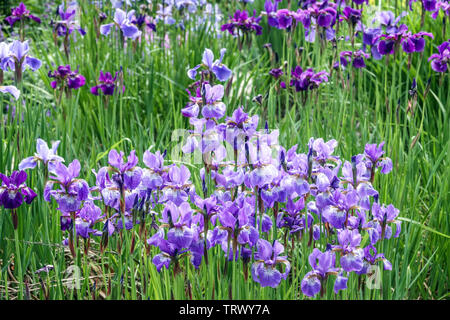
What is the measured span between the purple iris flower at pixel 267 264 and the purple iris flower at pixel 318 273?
79mm

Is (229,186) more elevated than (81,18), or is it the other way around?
(81,18)

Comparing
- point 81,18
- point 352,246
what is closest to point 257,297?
point 352,246

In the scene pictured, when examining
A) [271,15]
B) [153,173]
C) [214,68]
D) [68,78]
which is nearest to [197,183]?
[214,68]

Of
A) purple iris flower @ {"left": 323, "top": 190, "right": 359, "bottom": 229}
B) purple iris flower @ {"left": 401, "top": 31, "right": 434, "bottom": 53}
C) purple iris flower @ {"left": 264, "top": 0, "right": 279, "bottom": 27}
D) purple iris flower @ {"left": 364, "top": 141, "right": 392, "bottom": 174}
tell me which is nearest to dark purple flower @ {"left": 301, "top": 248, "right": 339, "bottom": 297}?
purple iris flower @ {"left": 323, "top": 190, "right": 359, "bottom": 229}

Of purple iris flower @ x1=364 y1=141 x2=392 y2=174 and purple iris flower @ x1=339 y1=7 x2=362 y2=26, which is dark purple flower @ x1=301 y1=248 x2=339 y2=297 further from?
purple iris flower @ x1=339 y1=7 x2=362 y2=26

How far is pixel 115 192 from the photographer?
6.08 ft

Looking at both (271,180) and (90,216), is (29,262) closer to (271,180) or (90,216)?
(90,216)

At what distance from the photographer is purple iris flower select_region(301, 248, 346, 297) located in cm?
171

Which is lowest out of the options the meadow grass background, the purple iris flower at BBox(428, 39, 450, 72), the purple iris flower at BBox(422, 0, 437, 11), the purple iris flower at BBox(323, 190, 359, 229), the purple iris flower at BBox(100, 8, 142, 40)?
the meadow grass background

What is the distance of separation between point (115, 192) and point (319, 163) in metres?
0.72

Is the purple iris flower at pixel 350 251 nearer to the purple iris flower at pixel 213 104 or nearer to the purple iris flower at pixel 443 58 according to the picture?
the purple iris flower at pixel 213 104

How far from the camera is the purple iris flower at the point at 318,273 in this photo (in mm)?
1715

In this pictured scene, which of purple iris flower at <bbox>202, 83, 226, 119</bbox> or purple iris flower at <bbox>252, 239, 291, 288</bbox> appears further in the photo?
purple iris flower at <bbox>202, 83, 226, 119</bbox>

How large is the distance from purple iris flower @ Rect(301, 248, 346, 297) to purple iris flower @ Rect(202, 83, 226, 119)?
1.96 ft
